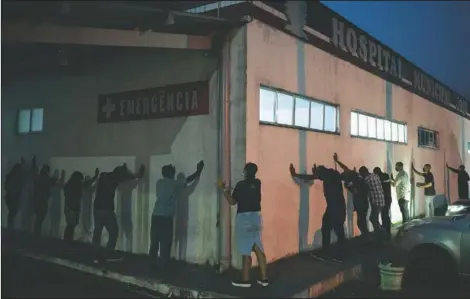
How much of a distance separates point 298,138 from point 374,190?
2203mm

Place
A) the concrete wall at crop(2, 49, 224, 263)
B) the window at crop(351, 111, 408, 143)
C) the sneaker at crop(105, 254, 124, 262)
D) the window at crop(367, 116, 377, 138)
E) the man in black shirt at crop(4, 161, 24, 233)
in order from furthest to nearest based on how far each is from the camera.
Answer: the window at crop(367, 116, 377, 138) → the window at crop(351, 111, 408, 143) → the man in black shirt at crop(4, 161, 24, 233) → the sneaker at crop(105, 254, 124, 262) → the concrete wall at crop(2, 49, 224, 263)

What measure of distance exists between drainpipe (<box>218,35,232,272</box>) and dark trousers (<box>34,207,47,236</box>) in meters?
4.60

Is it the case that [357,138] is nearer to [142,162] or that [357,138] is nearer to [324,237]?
[324,237]

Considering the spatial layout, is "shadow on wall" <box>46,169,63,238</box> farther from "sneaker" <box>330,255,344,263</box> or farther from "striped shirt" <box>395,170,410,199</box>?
"striped shirt" <box>395,170,410,199</box>

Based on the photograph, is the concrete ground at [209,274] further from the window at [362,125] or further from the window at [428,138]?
the window at [428,138]

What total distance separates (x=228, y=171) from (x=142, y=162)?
6.72 ft

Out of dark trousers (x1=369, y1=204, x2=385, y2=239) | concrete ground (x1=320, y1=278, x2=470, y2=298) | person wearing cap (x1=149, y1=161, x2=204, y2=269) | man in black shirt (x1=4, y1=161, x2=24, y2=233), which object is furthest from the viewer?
man in black shirt (x1=4, y1=161, x2=24, y2=233)

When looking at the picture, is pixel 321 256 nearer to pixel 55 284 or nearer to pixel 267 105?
pixel 267 105

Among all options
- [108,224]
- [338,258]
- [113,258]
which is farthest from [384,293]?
[108,224]

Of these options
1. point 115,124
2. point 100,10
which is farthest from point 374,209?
point 100,10

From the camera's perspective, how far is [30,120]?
10719mm

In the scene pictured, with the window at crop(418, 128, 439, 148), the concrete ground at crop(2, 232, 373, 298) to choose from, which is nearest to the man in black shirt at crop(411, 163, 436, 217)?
the window at crop(418, 128, 439, 148)

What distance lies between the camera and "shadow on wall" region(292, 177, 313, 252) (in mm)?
8141

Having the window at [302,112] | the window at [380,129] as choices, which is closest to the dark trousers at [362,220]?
the window at [302,112]
